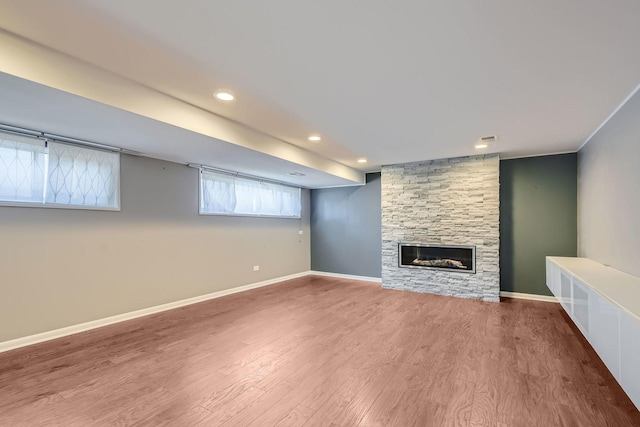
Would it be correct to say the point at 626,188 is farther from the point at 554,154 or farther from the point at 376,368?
the point at 376,368

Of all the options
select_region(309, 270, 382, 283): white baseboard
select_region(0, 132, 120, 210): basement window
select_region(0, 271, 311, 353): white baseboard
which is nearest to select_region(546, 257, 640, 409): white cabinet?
select_region(309, 270, 382, 283): white baseboard

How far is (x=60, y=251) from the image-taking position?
340 cm

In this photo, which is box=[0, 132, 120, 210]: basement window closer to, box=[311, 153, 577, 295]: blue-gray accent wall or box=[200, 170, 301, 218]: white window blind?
box=[200, 170, 301, 218]: white window blind

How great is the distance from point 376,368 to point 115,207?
3.77 m

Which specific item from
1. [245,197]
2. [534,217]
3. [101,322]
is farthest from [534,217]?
[101,322]

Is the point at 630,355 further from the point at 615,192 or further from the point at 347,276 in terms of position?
the point at 347,276

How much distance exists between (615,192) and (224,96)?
4.14 metres

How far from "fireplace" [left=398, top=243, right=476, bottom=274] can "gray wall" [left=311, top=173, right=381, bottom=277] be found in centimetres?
85

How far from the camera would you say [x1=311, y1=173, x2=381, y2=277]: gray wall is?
21.9 ft

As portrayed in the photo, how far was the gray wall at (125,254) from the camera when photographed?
3127mm

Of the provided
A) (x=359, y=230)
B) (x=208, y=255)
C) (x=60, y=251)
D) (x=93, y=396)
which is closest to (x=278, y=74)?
(x=93, y=396)

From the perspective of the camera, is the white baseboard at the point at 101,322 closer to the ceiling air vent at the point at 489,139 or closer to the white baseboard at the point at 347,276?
the white baseboard at the point at 347,276

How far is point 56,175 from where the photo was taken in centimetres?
338

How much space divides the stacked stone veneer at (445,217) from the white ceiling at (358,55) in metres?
1.80
